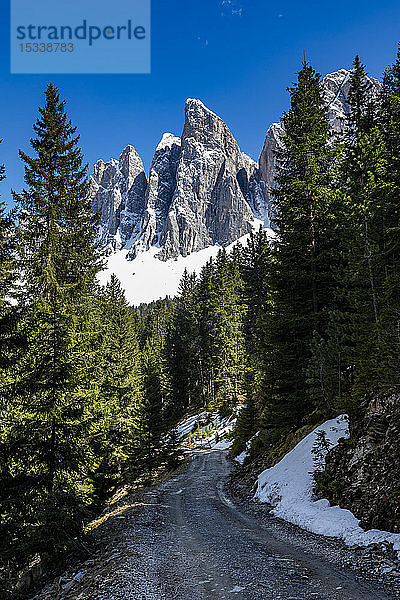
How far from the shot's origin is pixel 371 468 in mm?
8523

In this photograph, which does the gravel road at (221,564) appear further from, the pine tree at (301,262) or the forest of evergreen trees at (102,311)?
the pine tree at (301,262)

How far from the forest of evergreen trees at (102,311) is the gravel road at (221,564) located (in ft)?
6.33

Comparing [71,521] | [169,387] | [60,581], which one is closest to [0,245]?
[71,521]

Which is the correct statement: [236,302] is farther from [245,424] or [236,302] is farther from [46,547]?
[46,547]

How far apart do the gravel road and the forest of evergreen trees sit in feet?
6.33

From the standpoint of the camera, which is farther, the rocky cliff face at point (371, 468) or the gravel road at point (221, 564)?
the rocky cliff face at point (371, 468)

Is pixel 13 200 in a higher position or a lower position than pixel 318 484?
higher

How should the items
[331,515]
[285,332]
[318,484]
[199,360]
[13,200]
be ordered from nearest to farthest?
1. [331,515]
2. [318,484]
3. [13,200]
4. [285,332]
5. [199,360]

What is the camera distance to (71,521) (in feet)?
29.1

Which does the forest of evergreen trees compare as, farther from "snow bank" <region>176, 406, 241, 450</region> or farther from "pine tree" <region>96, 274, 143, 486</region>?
"snow bank" <region>176, 406, 241, 450</region>

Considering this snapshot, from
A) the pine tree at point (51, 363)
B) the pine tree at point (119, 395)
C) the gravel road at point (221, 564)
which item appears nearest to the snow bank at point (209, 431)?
the pine tree at point (119, 395)

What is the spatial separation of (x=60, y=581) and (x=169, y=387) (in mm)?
47002

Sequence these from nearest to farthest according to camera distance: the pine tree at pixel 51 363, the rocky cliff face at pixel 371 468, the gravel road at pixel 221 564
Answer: the gravel road at pixel 221 564 < the rocky cliff face at pixel 371 468 < the pine tree at pixel 51 363

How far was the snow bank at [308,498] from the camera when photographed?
7450mm
